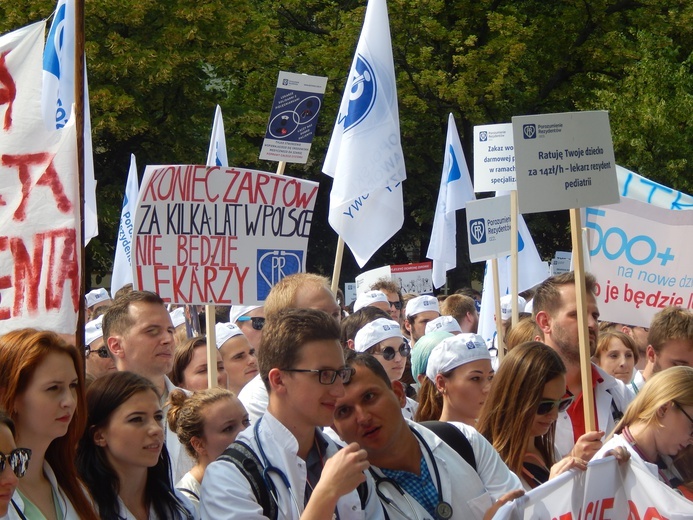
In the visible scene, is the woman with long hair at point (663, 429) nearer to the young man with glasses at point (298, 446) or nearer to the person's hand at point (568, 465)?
the person's hand at point (568, 465)

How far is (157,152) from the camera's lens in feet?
74.1

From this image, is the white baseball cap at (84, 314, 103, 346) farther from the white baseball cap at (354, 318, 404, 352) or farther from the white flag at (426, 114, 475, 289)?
the white flag at (426, 114, 475, 289)

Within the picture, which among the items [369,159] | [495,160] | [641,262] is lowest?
[641,262]

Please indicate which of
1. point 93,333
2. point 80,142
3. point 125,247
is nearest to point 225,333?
point 93,333

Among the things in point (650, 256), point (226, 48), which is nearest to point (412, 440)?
point (650, 256)

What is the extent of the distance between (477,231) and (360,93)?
1779 millimetres

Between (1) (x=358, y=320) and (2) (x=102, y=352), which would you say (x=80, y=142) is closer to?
(2) (x=102, y=352)

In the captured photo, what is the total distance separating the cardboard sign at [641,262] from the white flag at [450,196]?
5751 millimetres

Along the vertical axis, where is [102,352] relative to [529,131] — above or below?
below

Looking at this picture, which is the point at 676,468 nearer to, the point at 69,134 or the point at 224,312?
the point at 69,134

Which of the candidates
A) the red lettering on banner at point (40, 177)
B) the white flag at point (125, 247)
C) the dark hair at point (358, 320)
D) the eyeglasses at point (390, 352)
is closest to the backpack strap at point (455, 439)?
the red lettering on banner at point (40, 177)

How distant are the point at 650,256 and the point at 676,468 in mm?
2740

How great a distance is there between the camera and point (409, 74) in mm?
23547

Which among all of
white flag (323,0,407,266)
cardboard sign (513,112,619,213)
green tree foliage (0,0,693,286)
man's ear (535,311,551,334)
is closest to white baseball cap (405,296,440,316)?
white flag (323,0,407,266)
